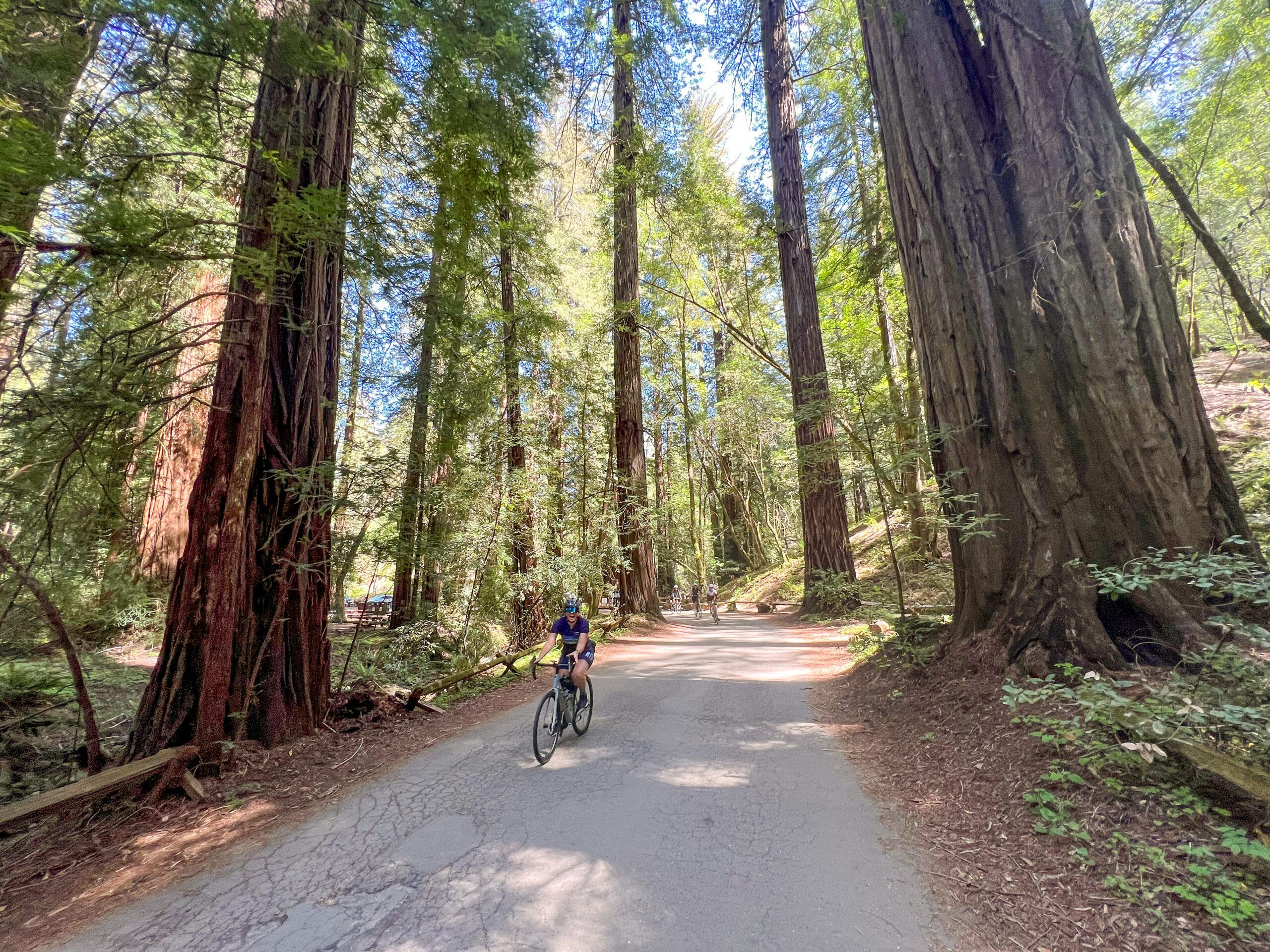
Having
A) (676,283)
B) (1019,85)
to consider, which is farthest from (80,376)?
(676,283)

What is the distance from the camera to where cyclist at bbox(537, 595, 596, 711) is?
15.7 ft

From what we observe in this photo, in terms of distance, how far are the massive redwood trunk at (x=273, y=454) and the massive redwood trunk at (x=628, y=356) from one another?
24.6 ft

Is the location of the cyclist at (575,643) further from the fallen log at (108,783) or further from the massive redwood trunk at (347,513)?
the fallen log at (108,783)

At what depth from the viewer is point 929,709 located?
172 inches

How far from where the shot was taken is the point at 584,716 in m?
5.09

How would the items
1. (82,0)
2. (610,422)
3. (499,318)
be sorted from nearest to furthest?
1. (82,0)
2. (499,318)
3. (610,422)

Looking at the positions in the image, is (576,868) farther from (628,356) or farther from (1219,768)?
(628,356)

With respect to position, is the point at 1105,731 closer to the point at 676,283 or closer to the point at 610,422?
the point at 610,422

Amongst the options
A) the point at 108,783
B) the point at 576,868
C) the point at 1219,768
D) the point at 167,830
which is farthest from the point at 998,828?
the point at 108,783

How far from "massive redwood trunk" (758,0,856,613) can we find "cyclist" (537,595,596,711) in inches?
298

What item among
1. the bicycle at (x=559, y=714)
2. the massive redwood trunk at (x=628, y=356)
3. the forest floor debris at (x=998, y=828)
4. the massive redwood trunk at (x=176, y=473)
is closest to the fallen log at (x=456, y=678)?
the bicycle at (x=559, y=714)

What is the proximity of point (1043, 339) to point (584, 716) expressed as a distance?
545cm

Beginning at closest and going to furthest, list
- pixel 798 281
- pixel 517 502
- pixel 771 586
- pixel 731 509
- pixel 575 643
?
pixel 575 643, pixel 517 502, pixel 798 281, pixel 771 586, pixel 731 509

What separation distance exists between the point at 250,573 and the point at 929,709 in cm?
604
